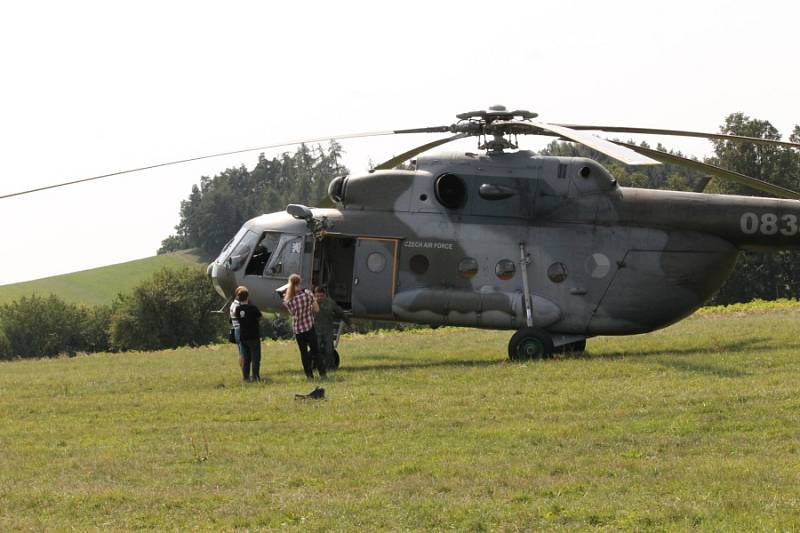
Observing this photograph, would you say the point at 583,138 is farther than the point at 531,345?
No

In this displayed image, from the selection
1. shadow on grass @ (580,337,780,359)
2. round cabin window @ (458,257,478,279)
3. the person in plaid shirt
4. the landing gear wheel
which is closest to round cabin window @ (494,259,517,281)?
round cabin window @ (458,257,478,279)

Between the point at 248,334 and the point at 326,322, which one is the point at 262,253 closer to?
the point at 326,322

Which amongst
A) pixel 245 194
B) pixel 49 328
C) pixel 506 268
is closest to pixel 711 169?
pixel 506 268

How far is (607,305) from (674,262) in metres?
1.40

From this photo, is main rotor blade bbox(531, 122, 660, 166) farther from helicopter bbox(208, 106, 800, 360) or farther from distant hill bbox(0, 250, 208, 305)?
distant hill bbox(0, 250, 208, 305)

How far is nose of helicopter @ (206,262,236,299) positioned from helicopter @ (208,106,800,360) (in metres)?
1.31

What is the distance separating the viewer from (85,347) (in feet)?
326

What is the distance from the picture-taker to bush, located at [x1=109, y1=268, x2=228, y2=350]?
278 ft

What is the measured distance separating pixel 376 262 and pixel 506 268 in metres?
2.45

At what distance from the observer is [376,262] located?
70.4ft

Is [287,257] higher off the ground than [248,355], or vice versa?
[287,257]

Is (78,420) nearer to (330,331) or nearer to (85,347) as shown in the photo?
A: (330,331)

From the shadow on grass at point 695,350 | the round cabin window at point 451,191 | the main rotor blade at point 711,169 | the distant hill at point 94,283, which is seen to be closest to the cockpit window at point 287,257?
the round cabin window at point 451,191

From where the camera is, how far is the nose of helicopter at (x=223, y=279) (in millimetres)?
22484
